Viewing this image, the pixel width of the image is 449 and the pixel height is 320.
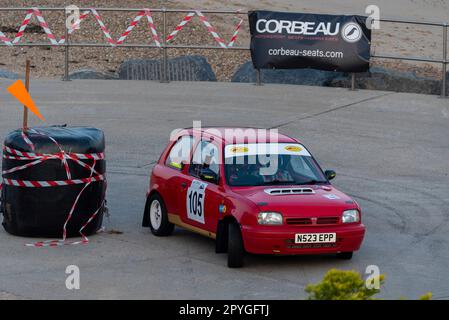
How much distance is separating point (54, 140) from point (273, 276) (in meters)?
3.38

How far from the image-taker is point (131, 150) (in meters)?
20.4

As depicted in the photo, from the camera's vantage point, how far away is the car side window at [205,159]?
13594 mm

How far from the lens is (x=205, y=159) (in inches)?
544

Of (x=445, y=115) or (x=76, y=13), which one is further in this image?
(x=76, y=13)

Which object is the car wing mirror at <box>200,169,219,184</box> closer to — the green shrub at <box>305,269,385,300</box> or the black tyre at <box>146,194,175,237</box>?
the black tyre at <box>146,194,175,237</box>

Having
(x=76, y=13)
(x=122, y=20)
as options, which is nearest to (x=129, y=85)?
(x=76, y=13)

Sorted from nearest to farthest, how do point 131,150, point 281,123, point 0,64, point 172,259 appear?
point 172,259 → point 131,150 → point 281,123 → point 0,64

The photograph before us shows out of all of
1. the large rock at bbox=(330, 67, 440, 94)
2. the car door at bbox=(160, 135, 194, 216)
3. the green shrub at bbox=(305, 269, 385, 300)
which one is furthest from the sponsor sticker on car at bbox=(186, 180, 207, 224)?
the large rock at bbox=(330, 67, 440, 94)

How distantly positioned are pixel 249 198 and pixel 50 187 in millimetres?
2671

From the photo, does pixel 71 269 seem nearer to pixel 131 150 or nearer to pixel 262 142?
pixel 262 142

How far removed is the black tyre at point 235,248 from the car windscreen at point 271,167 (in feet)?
2.74

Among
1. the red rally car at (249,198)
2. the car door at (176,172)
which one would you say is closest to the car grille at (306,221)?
the red rally car at (249,198)

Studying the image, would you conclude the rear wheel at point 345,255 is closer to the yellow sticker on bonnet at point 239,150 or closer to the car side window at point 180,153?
the yellow sticker on bonnet at point 239,150

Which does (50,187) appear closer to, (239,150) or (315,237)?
(239,150)
